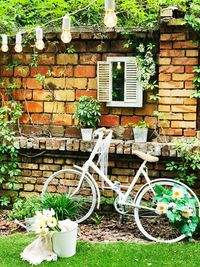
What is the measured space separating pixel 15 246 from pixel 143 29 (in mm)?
3034

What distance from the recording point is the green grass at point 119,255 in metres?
5.04

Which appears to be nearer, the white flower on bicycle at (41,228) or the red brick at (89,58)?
the white flower on bicycle at (41,228)

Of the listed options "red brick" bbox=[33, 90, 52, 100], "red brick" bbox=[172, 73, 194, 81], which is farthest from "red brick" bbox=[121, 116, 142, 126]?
"red brick" bbox=[33, 90, 52, 100]

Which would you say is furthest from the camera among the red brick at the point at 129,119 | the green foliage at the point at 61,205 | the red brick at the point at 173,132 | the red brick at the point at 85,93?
the red brick at the point at 85,93

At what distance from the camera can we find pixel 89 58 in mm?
6445

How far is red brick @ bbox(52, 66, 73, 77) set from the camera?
653 centimetres

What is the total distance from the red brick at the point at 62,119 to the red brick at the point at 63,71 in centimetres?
53

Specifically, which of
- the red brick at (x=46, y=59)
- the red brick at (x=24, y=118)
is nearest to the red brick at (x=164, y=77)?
the red brick at (x=46, y=59)

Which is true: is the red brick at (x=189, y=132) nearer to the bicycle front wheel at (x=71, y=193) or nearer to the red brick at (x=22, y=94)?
the bicycle front wheel at (x=71, y=193)

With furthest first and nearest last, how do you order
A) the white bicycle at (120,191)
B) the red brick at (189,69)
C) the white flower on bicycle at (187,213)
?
the red brick at (189,69) → the white bicycle at (120,191) → the white flower on bicycle at (187,213)

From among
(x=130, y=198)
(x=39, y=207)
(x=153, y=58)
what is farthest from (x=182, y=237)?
(x=153, y=58)

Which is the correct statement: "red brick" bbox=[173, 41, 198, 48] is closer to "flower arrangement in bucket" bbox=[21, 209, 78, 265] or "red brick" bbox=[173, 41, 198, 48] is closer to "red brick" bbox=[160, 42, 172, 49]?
"red brick" bbox=[160, 42, 172, 49]

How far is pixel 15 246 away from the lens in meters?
5.52

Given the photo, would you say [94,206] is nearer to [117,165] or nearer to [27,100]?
[117,165]
